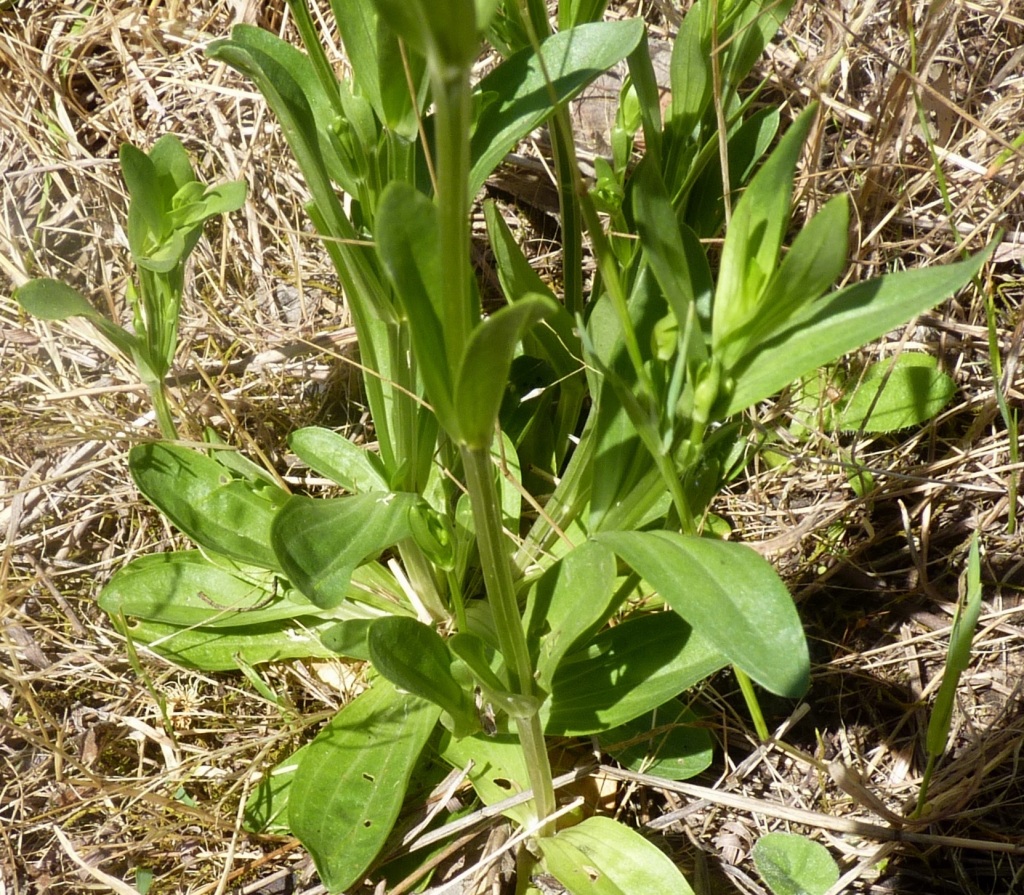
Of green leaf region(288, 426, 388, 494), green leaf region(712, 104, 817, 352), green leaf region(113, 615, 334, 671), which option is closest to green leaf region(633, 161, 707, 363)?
green leaf region(712, 104, 817, 352)

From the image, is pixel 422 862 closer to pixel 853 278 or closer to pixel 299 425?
pixel 299 425

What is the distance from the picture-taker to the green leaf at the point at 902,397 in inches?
73.9

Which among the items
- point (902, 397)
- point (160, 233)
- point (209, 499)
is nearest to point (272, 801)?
point (209, 499)

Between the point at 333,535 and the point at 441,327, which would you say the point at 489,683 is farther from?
the point at 441,327

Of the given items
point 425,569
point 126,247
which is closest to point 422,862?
point 425,569

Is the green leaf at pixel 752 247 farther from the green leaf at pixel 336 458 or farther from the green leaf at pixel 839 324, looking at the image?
the green leaf at pixel 336 458

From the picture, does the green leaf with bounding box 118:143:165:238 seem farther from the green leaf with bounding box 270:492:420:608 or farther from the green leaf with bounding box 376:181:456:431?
the green leaf with bounding box 376:181:456:431

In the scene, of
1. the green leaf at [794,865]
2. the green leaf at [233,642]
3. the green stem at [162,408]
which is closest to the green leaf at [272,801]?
the green leaf at [233,642]

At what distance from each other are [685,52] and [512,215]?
826mm

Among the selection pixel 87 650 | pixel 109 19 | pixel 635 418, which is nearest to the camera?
pixel 635 418

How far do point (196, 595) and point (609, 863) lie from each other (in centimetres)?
86

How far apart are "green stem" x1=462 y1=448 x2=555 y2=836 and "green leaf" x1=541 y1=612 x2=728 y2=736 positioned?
0.10m

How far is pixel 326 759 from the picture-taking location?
159 cm

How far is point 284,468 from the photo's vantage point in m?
2.12
